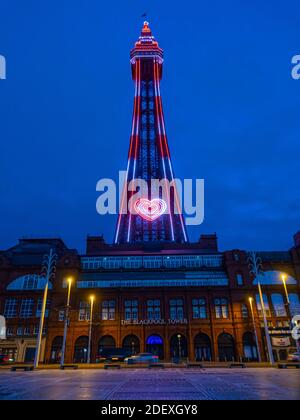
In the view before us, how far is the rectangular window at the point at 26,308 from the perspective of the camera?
5691 centimetres

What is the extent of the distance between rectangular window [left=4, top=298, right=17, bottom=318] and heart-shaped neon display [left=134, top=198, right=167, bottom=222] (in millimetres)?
46028

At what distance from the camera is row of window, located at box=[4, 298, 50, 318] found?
57.0 metres

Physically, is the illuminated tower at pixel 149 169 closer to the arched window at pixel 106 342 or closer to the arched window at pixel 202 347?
the arched window at pixel 202 347

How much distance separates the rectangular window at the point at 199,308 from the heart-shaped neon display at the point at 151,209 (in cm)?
3982

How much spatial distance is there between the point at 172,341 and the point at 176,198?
174 feet

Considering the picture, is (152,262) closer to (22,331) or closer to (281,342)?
A: (281,342)

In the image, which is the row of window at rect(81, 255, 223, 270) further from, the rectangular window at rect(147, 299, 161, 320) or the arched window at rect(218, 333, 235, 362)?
the arched window at rect(218, 333, 235, 362)

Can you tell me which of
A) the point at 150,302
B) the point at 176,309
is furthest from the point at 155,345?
the point at 150,302

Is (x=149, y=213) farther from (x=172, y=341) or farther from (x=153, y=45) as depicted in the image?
(x=153, y=45)

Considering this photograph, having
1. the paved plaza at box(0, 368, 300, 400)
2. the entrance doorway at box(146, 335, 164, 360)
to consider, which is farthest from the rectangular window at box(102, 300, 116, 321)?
the paved plaza at box(0, 368, 300, 400)

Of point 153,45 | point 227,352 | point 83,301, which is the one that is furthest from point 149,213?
point 153,45

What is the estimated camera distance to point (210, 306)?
56.6m

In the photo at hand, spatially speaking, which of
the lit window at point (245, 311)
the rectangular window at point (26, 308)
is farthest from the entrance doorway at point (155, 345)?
the rectangular window at point (26, 308)
